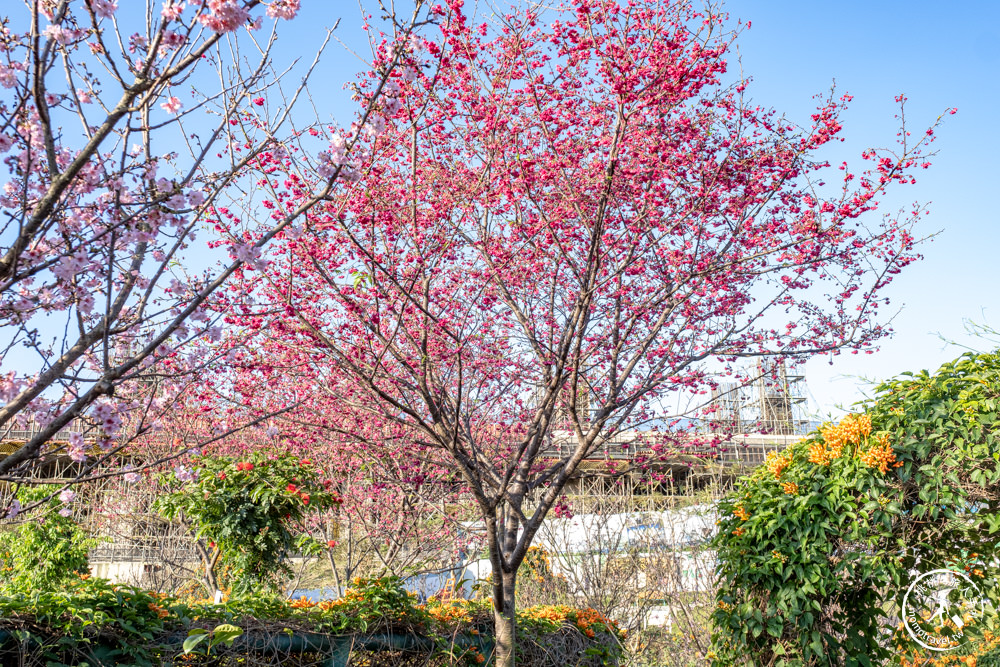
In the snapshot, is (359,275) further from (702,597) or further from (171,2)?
(702,597)

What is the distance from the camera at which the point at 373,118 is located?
3.15 m

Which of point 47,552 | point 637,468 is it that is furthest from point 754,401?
point 47,552

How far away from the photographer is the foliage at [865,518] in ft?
12.1

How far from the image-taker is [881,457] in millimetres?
3793

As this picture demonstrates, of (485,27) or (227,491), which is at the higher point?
(485,27)

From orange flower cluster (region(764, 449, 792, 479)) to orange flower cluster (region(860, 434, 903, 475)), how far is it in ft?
1.77

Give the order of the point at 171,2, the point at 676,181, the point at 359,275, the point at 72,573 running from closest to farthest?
the point at 171,2 → the point at 359,275 → the point at 676,181 → the point at 72,573

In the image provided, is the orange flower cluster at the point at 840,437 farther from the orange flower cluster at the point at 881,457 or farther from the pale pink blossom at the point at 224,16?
the pale pink blossom at the point at 224,16

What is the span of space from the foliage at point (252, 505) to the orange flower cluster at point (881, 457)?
3.93 metres

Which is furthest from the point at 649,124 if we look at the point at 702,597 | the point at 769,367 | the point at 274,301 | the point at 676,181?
the point at 702,597

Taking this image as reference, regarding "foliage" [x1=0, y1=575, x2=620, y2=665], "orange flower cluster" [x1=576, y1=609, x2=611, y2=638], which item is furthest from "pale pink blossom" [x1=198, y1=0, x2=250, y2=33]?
"orange flower cluster" [x1=576, y1=609, x2=611, y2=638]

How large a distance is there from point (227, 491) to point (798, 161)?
196 inches

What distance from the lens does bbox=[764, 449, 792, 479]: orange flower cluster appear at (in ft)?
14.1

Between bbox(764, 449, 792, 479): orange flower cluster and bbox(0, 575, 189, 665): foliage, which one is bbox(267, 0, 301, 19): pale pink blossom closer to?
bbox(0, 575, 189, 665): foliage
